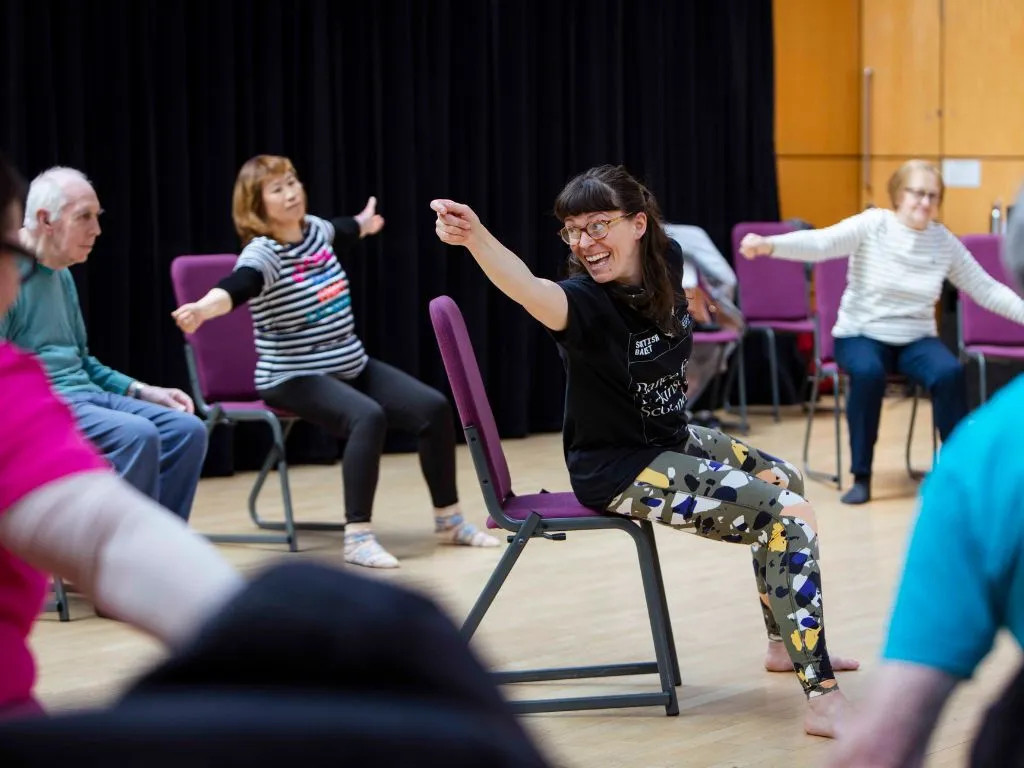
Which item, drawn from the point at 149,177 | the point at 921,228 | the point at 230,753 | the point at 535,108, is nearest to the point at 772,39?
the point at 535,108

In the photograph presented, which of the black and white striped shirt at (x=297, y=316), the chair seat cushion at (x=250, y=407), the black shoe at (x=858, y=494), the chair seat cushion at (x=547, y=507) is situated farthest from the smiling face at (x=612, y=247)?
the black shoe at (x=858, y=494)

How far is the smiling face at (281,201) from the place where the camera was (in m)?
4.63

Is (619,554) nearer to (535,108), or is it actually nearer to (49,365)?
(49,365)

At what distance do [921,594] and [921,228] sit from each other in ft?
15.1

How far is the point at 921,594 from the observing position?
1.07m

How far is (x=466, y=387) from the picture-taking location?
3148 mm

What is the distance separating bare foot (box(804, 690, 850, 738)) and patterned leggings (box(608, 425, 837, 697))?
0.7 inches

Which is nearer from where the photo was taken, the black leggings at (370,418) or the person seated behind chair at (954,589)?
the person seated behind chair at (954,589)

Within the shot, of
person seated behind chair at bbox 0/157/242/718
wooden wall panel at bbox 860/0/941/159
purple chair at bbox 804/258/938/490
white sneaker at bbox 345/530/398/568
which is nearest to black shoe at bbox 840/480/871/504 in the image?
purple chair at bbox 804/258/938/490

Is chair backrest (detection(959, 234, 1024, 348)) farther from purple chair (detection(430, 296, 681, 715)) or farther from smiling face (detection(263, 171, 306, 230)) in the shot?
purple chair (detection(430, 296, 681, 715))

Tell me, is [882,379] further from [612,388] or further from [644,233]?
[612,388]

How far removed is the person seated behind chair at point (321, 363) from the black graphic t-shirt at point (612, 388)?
5.08ft

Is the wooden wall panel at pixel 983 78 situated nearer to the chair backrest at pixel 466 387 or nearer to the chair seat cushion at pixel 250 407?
the chair seat cushion at pixel 250 407

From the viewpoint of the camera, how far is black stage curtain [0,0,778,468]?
5910 mm
